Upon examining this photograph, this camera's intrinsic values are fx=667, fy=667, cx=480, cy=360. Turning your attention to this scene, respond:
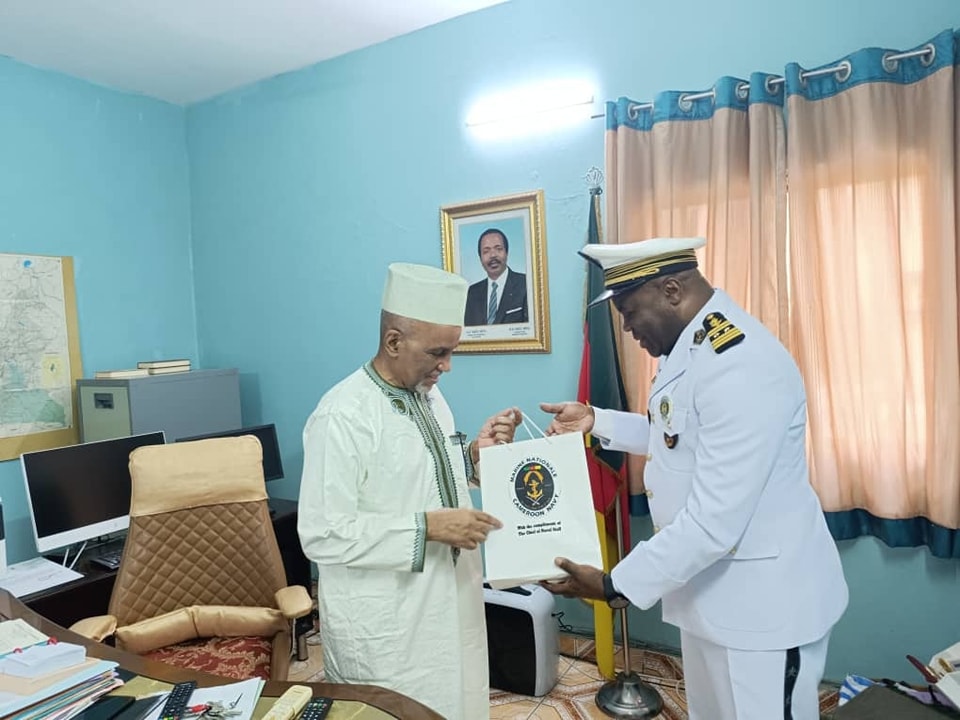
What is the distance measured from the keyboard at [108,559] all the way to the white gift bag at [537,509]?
1.93 meters

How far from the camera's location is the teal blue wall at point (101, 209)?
10.6ft

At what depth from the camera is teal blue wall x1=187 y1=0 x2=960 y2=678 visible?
2393 mm

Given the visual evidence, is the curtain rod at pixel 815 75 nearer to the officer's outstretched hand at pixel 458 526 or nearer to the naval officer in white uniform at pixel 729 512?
the naval officer in white uniform at pixel 729 512

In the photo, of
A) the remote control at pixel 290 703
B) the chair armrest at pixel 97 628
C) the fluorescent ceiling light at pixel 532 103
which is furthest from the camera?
the fluorescent ceiling light at pixel 532 103

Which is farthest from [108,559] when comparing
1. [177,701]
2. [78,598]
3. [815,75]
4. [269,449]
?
[815,75]

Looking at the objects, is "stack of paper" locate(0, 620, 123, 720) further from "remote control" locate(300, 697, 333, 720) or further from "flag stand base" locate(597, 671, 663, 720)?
"flag stand base" locate(597, 671, 663, 720)

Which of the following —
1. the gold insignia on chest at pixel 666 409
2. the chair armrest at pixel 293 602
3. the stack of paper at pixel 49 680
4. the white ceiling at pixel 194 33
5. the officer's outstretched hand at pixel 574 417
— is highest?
the white ceiling at pixel 194 33

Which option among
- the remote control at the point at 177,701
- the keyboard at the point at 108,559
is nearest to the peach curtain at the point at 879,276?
the remote control at the point at 177,701

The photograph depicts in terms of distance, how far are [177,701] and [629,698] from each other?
5.73ft

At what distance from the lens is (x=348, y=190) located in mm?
3490

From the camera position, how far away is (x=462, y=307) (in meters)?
1.62

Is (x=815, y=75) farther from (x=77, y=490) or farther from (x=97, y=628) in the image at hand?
(x=77, y=490)

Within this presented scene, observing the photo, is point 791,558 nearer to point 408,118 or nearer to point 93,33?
point 408,118

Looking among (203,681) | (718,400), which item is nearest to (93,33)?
(203,681)
